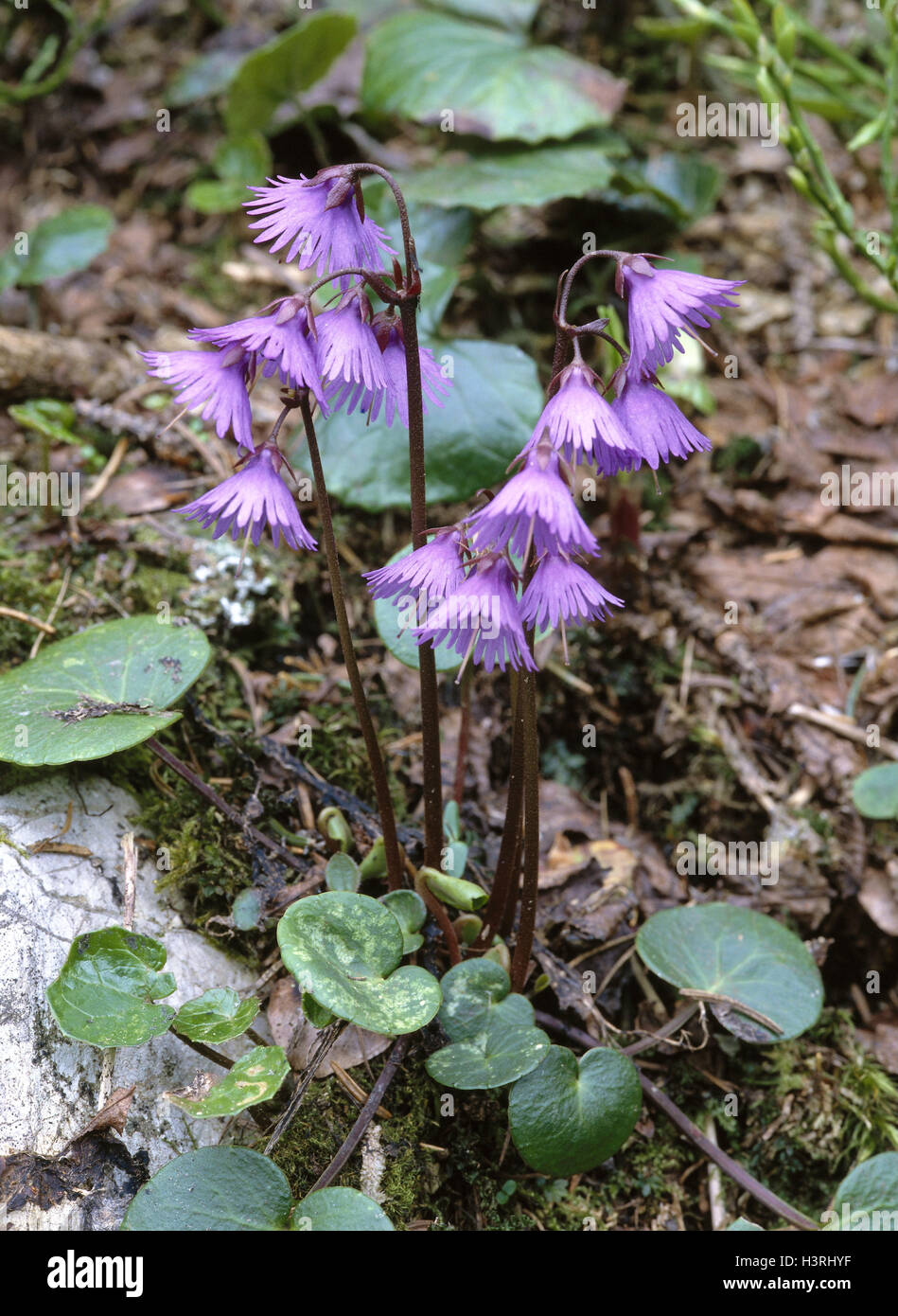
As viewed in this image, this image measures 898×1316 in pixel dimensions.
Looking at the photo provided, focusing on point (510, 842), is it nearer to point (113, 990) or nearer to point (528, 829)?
point (528, 829)

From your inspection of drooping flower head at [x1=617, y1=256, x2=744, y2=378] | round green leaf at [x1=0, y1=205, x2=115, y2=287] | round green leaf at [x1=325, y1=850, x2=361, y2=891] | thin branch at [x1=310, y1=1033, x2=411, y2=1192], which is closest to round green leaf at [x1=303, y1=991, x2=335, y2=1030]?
thin branch at [x1=310, y1=1033, x2=411, y2=1192]

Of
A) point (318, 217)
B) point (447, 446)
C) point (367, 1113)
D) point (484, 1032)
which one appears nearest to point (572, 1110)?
point (484, 1032)

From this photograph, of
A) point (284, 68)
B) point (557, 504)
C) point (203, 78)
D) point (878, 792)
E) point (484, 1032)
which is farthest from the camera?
point (203, 78)

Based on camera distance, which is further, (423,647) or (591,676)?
(591,676)

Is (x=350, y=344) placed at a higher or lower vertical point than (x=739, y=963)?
higher

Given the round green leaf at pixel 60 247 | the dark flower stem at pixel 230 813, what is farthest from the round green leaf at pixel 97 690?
the round green leaf at pixel 60 247

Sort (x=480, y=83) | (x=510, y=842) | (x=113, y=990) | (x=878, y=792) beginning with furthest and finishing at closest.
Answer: (x=480, y=83) → (x=878, y=792) → (x=510, y=842) → (x=113, y=990)

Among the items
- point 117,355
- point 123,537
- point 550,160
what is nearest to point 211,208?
point 117,355

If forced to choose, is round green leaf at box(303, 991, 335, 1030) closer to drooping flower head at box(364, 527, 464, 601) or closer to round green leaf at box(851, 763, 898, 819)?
drooping flower head at box(364, 527, 464, 601)
